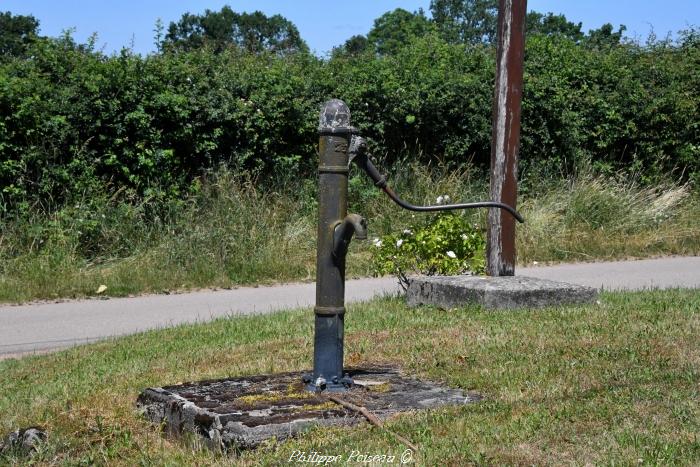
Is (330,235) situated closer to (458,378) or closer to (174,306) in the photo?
(458,378)

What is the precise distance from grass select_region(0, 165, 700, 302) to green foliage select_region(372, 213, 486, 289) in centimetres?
243

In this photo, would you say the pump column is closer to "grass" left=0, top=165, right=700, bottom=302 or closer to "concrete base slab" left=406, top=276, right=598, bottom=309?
"concrete base slab" left=406, top=276, right=598, bottom=309

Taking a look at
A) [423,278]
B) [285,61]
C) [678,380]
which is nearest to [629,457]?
[678,380]

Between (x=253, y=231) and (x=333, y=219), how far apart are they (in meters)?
7.33

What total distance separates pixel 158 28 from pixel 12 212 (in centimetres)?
321

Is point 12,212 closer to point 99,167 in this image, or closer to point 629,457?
point 99,167

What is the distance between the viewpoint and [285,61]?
559 inches

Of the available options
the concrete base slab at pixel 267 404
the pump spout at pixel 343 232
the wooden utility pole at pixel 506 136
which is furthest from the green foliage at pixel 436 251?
the pump spout at pixel 343 232

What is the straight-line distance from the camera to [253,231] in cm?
1226

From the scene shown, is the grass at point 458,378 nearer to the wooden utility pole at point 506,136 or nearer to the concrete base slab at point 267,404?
the concrete base slab at point 267,404

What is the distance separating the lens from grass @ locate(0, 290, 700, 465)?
429 centimetres

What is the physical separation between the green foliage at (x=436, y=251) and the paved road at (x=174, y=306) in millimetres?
839

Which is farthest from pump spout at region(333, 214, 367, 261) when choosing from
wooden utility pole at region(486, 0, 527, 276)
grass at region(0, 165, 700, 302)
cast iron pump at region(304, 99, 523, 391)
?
grass at region(0, 165, 700, 302)

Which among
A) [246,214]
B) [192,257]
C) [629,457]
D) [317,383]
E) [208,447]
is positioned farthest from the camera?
[246,214]
